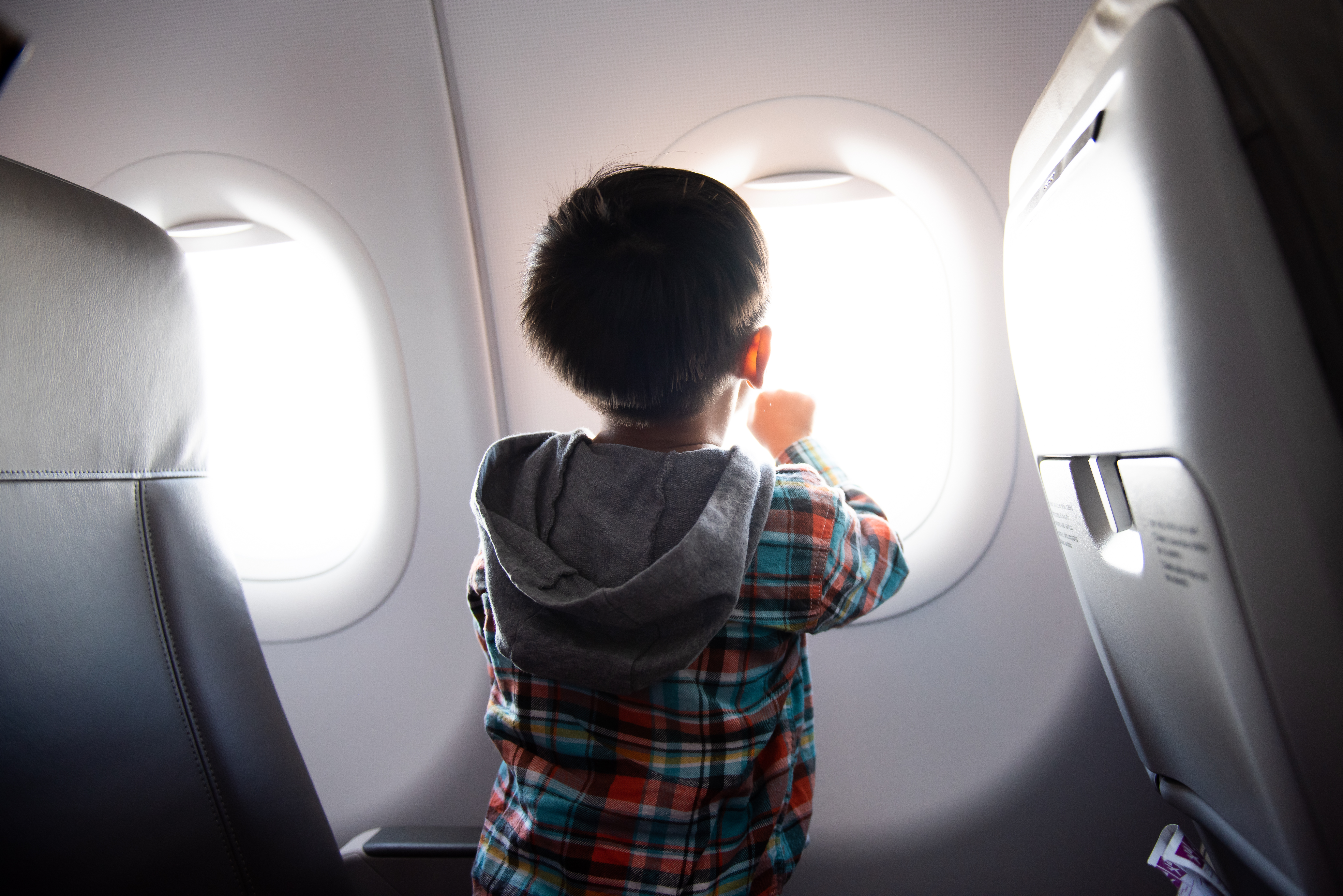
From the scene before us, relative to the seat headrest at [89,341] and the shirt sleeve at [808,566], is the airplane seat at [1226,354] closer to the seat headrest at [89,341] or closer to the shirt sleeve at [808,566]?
the shirt sleeve at [808,566]

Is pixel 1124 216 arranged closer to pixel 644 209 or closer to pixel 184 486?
pixel 644 209

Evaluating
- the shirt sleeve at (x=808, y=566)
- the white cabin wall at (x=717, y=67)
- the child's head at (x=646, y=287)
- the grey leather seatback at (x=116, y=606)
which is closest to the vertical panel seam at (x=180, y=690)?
the grey leather seatback at (x=116, y=606)

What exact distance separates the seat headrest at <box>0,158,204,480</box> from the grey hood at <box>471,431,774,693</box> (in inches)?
Answer: 14.1

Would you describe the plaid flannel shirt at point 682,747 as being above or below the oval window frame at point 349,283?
below

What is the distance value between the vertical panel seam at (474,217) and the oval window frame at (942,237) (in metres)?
0.31

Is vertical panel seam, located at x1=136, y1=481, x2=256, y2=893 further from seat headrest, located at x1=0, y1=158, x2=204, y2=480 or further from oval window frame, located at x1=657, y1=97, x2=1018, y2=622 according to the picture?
oval window frame, located at x1=657, y1=97, x2=1018, y2=622

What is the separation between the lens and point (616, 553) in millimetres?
661

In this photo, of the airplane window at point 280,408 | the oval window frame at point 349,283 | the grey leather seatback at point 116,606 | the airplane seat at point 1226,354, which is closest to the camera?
the airplane seat at point 1226,354

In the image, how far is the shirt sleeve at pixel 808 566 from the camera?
0.71m


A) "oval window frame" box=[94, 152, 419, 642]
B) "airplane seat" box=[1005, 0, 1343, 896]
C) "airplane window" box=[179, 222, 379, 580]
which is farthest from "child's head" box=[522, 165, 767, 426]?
"airplane window" box=[179, 222, 379, 580]

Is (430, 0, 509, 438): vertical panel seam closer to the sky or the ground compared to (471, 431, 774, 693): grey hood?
closer to the sky

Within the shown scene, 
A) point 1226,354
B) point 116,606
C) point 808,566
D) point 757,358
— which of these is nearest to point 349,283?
point 116,606

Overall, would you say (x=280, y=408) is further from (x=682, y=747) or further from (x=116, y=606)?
(x=682, y=747)

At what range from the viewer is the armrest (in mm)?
1007
